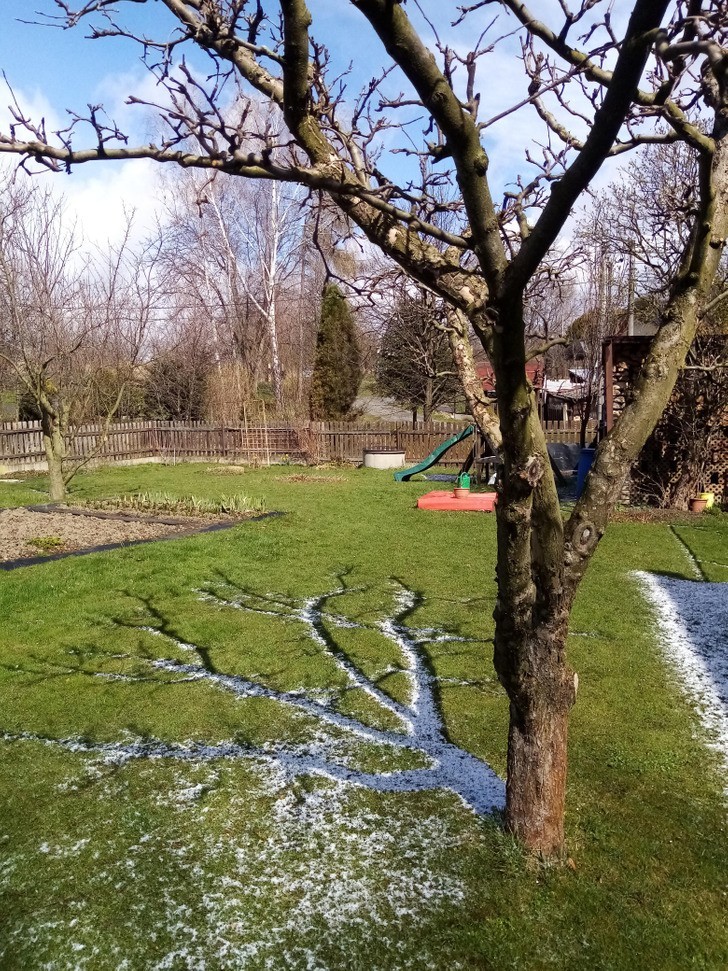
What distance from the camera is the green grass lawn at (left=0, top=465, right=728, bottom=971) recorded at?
2.65 m

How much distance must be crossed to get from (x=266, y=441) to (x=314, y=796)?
1866cm

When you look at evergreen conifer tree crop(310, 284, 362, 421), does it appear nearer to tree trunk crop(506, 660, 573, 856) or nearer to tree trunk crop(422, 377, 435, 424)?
tree trunk crop(422, 377, 435, 424)

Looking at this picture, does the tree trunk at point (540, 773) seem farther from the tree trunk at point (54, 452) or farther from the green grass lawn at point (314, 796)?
the tree trunk at point (54, 452)

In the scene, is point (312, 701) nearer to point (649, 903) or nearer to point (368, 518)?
point (649, 903)

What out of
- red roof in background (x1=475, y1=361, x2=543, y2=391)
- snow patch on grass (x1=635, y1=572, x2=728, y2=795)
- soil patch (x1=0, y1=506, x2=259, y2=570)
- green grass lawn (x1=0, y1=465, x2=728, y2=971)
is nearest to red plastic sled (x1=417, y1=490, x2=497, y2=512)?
red roof in background (x1=475, y1=361, x2=543, y2=391)

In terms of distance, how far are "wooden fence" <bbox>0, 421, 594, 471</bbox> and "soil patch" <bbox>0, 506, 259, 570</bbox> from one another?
1031 cm

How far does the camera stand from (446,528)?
438 inches

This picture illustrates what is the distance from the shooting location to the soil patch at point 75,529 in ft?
29.9

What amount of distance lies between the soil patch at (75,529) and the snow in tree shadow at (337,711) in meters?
3.07

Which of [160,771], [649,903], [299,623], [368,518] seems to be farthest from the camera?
[368,518]

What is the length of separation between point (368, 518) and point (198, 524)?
2699mm

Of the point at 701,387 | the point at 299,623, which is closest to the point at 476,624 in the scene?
the point at 299,623

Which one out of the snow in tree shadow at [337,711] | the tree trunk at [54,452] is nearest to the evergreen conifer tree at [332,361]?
the tree trunk at [54,452]

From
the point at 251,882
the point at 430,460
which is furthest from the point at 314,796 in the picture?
the point at 430,460
